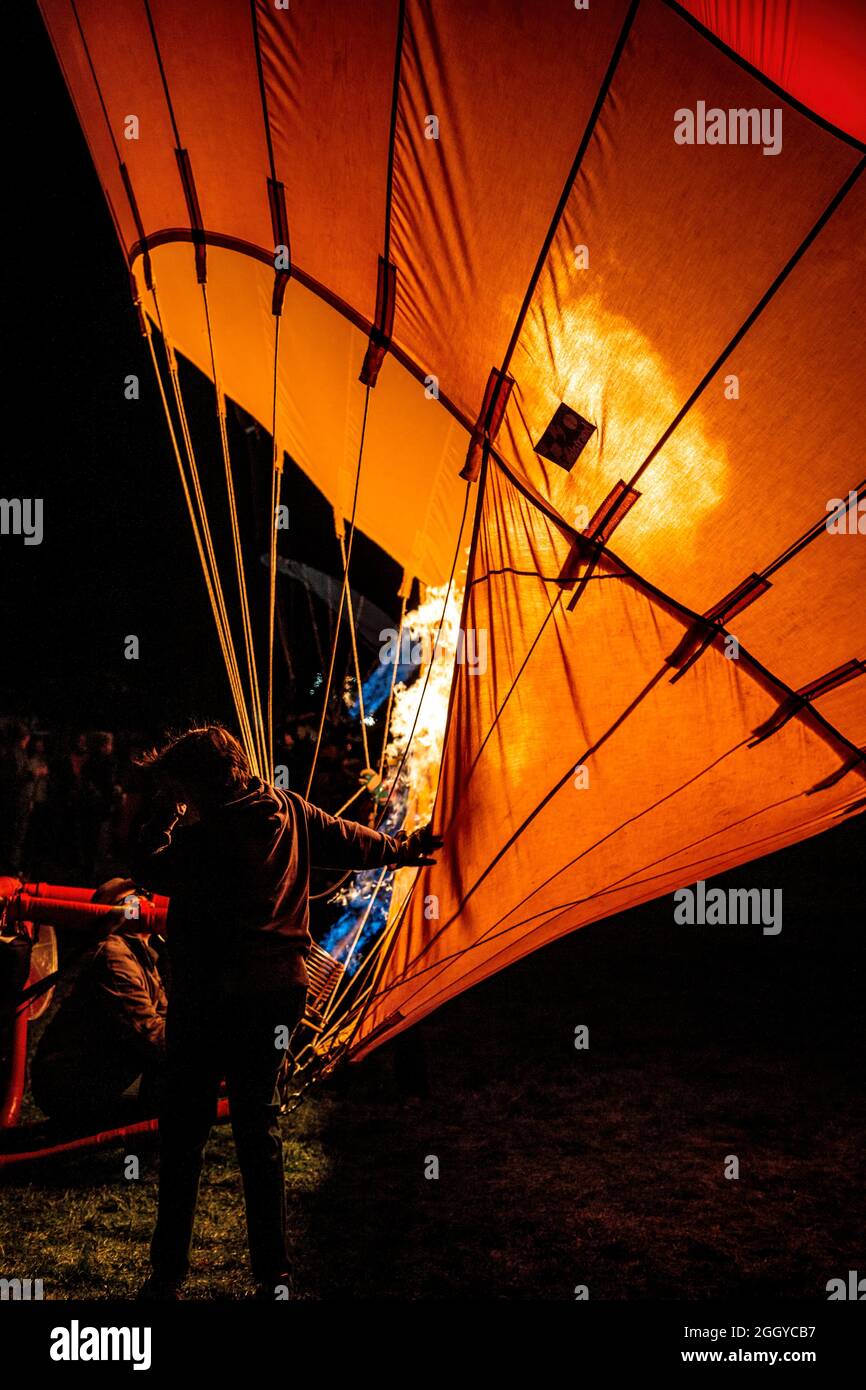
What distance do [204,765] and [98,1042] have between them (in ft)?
5.27

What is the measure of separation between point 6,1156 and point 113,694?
23.1 feet

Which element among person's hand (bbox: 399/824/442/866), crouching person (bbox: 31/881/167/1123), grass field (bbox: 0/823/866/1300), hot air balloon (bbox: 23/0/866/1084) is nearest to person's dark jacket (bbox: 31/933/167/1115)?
crouching person (bbox: 31/881/167/1123)

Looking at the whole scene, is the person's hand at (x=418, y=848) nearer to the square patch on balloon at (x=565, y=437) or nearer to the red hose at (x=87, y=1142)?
the square patch on balloon at (x=565, y=437)

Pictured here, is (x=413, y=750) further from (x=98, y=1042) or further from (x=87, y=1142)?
(x=87, y=1142)

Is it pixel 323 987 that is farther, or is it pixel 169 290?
pixel 169 290

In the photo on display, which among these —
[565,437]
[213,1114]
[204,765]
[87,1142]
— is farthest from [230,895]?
[565,437]

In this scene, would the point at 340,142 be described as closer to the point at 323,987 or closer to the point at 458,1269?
the point at 323,987

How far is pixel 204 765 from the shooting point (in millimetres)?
2621

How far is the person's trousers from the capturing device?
2.51 meters

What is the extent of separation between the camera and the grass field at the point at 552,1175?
2.86 meters

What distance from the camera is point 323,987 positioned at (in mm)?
3740

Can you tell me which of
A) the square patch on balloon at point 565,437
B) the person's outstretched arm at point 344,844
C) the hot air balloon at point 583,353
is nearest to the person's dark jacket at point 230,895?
the person's outstretched arm at point 344,844
